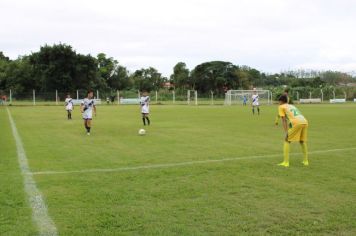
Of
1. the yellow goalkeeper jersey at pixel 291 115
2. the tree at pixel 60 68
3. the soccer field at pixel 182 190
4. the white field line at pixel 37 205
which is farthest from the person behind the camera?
the tree at pixel 60 68

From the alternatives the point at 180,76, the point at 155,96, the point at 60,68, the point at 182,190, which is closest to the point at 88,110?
the point at 182,190

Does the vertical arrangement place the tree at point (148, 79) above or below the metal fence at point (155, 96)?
above

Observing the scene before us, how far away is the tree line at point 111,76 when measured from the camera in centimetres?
7356

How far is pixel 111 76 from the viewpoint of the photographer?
9506 centimetres

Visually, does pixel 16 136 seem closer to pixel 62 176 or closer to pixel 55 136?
pixel 55 136

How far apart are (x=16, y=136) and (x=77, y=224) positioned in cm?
1247

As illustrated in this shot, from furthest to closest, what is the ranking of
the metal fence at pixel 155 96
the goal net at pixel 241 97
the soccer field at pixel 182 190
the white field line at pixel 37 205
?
the goal net at pixel 241 97, the metal fence at pixel 155 96, the soccer field at pixel 182 190, the white field line at pixel 37 205

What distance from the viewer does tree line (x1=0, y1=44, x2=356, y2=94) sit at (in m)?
73.6

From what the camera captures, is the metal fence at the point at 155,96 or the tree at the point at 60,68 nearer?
the metal fence at the point at 155,96

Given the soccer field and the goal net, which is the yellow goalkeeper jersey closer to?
the soccer field

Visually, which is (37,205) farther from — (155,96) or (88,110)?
(155,96)

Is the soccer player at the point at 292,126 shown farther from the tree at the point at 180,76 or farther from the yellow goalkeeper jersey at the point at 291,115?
the tree at the point at 180,76

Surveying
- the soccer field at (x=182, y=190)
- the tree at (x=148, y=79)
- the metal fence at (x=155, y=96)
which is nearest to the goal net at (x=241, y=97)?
the metal fence at (x=155, y=96)

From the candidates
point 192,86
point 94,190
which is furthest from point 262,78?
point 94,190
